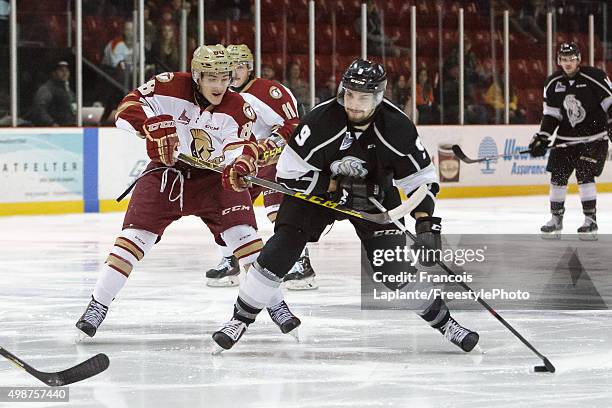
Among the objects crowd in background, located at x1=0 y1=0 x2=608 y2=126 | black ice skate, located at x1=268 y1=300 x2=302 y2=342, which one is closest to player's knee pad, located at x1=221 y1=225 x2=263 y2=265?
black ice skate, located at x1=268 y1=300 x2=302 y2=342

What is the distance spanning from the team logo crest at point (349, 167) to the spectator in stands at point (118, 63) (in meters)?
6.45

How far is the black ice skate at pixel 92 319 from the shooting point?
405cm

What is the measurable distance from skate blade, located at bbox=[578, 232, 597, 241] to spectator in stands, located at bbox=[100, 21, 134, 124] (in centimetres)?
395

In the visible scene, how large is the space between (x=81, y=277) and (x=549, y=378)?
9.62ft

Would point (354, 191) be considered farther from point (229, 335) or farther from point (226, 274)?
point (226, 274)

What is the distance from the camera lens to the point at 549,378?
11.5 ft

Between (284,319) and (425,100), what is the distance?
7796mm

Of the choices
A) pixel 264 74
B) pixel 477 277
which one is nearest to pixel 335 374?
pixel 477 277

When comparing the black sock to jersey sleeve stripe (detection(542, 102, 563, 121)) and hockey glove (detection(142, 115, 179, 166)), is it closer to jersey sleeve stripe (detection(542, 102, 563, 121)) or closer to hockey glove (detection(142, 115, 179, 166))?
hockey glove (detection(142, 115, 179, 166))

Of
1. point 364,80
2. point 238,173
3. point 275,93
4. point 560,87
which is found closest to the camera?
point 364,80

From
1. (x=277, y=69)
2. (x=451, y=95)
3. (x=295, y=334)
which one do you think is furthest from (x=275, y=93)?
(x=451, y=95)

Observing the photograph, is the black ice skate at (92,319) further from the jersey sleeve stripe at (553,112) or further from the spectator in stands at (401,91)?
the spectator in stands at (401,91)

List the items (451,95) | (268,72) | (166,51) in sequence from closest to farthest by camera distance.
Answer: (166,51), (268,72), (451,95)

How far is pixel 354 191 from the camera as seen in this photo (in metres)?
3.73
